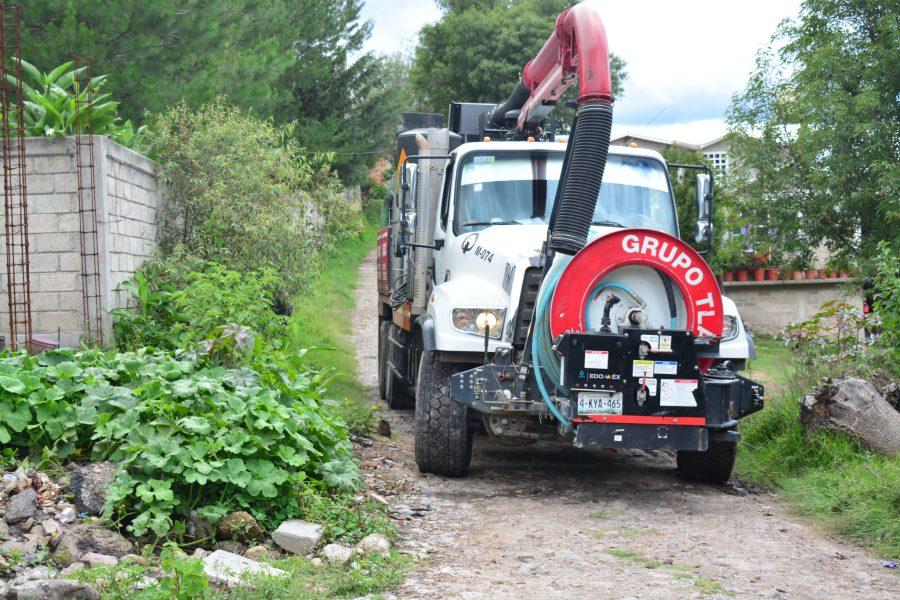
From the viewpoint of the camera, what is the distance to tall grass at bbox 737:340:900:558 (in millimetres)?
5859

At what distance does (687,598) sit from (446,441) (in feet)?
8.98

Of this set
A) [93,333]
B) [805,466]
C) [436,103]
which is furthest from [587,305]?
[436,103]

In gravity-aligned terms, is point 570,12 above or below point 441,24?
below

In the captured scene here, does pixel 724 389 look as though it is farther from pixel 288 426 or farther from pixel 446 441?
pixel 288 426

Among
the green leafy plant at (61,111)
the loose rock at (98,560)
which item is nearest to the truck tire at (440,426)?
the loose rock at (98,560)

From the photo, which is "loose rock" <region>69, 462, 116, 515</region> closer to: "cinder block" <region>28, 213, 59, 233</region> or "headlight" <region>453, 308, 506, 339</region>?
"headlight" <region>453, 308, 506, 339</region>

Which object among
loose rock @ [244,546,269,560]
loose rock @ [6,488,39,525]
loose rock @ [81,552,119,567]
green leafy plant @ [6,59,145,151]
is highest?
green leafy plant @ [6,59,145,151]

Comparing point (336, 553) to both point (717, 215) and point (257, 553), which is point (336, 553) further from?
point (717, 215)

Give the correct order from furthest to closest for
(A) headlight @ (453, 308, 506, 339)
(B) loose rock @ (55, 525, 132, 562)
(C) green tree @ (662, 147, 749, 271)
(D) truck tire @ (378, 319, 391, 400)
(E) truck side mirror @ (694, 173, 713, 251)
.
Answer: (C) green tree @ (662, 147, 749, 271)
(D) truck tire @ (378, 319, 391, 400)
(E) truck side mirror @ (694, 173, 713, 251)
(A) headlight @ (453, 308, 506, 339)
(B) loose rock @ (55, 525, 132, 562)

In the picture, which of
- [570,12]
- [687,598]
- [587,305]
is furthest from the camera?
[570,12]

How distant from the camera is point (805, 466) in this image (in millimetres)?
7465

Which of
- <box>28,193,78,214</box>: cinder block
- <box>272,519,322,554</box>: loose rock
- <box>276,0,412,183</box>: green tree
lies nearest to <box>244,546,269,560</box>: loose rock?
<box>272,519,322,554</box>: loose rock

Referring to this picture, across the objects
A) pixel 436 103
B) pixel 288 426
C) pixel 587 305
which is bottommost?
pixel 288 426

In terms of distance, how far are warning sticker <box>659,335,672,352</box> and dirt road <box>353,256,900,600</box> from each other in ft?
3.60
